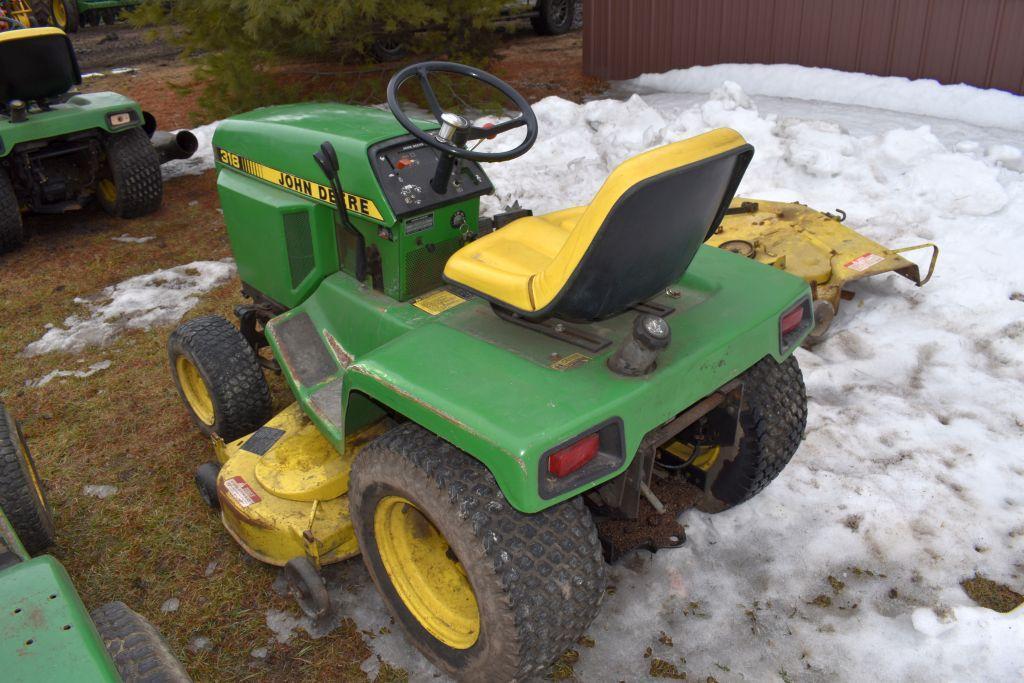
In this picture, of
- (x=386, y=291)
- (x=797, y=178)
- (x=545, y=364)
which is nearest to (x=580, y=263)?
(x=545, y=364)

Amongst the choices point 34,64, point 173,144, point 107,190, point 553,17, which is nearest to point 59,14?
point 553,17

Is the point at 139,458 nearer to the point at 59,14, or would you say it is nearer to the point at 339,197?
the point at 339,197

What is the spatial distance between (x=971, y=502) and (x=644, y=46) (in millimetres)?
7031

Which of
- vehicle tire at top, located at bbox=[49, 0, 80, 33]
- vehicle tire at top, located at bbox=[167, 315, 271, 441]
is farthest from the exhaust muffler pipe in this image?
vehicle tire at top, located at bbox=[49, 0, 80, 33]

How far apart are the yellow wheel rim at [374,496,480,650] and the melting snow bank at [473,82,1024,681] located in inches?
16.1

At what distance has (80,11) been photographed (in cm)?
1462

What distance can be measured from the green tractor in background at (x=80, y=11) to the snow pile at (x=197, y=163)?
7.17m

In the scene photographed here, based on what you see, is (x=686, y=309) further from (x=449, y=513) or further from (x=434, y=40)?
(x=434, y=40)

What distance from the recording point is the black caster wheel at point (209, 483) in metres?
3.06

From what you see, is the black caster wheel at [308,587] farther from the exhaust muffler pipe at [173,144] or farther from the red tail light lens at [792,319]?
the exhaust muffler pipe at [173,144]

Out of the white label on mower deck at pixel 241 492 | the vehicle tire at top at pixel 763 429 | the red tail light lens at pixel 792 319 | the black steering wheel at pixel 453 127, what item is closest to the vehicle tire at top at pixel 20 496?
the white label on mower deck at pixel 241 492

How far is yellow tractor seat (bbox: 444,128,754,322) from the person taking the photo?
1.96 m

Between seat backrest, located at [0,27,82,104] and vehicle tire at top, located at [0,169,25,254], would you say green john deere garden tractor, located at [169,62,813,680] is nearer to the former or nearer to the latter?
vehicle tire at top, located at [0,169,25,254]

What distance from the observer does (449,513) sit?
6.84ft
